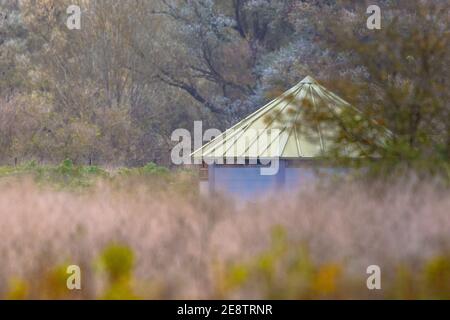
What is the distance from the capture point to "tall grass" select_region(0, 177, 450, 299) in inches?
321

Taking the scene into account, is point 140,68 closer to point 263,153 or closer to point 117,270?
point 263,153

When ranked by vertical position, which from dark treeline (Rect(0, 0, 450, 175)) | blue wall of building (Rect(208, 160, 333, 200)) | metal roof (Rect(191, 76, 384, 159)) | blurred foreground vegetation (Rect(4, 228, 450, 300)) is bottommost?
blurred foreground vegetation (Rect(4, 228, 450, 300))

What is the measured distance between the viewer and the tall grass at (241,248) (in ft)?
26.8

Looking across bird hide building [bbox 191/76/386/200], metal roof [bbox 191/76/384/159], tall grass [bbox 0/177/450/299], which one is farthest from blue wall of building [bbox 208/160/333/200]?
tall grass [bbox 0/177/450/299]

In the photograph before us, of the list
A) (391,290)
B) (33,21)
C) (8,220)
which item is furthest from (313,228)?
(33,21)

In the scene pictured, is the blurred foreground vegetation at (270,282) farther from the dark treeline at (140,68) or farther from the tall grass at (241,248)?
the dark treeline at (140,68)

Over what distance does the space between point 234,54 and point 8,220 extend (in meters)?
26.2

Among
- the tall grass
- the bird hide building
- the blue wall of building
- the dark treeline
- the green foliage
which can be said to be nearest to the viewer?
the green foliage

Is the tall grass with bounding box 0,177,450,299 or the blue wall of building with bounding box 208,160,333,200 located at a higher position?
the blue wall of building with bounding box 208,160,333,200

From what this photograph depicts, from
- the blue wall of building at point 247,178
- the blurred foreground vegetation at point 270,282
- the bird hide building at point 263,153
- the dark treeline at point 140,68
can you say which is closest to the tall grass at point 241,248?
the blurred foreground vegetation at point 270,282

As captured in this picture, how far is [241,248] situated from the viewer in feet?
29.5

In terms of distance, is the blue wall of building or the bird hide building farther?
the bird hide building

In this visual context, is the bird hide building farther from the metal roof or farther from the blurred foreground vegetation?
the blurred foreground vegetation
